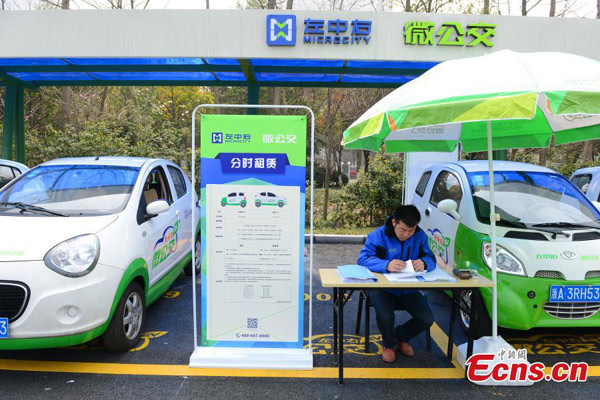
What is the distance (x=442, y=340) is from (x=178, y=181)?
3552mm

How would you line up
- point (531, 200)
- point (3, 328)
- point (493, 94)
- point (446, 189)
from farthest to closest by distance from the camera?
point (446, 189) < point (531, 200) < point (3, 328) < point (493, 94)

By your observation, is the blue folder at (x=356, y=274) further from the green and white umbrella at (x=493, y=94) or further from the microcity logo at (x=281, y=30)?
the microcity logo at (x=281, y=30)

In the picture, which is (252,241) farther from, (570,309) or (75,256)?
(570,309)

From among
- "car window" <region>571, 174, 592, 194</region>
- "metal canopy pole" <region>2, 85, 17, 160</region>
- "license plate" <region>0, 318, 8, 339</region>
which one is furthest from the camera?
"metal canopy pole" <region>2, 85, 17, 160</region>

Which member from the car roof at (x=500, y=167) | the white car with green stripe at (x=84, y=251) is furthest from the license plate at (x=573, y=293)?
the white car with green stripe at (x=84, y=251)

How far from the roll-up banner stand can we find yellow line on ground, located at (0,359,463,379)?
2.3 inches

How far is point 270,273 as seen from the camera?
3340 mm

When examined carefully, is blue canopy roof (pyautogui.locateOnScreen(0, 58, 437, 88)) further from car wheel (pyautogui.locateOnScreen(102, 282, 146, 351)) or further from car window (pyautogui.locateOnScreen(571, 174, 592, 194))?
car wheel (pyautogui.locateOnScreen(102, 282, 146, 351))

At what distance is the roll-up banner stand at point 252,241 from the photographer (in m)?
3.21

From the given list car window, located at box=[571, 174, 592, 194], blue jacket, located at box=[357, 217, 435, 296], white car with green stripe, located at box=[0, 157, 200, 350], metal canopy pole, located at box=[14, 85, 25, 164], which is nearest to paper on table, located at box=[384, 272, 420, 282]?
blue jacket, located at box=[357, 217, 435, 296]

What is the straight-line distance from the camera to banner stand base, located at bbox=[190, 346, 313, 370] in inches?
131

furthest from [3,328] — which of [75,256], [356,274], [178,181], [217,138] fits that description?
[178,181]

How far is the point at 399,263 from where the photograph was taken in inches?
129

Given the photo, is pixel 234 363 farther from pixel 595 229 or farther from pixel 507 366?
pixel 595 229
